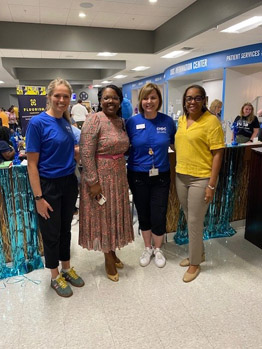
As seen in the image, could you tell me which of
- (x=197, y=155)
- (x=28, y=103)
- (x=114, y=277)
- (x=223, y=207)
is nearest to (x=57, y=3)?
(x=28, y=103)

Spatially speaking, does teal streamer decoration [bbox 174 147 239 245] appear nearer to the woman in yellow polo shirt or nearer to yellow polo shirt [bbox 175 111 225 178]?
the woman in yellow polo shirt

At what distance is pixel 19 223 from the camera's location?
242 cm

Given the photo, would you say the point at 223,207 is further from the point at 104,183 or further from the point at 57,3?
the point at 57,3

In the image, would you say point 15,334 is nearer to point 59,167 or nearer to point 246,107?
point 59,167

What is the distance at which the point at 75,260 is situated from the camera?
106 inches

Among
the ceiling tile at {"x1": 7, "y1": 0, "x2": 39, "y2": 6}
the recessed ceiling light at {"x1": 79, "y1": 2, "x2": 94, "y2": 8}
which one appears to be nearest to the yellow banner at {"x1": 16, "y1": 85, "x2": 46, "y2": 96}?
the ceiling tile at {"x1": 7, "y1": 0, "x2": 39, "y2": 6}

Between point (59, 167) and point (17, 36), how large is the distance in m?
5.15

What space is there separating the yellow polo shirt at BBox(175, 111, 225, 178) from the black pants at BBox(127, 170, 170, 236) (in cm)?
23

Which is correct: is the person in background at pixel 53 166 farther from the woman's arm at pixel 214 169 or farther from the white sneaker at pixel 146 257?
the woman's arm at pixel 214 169

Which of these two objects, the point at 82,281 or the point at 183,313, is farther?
the point at 82,281

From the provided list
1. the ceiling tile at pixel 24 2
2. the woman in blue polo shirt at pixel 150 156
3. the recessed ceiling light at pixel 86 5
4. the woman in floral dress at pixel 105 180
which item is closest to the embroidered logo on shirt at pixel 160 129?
the woman in blue polo shirt at pixel 150 156

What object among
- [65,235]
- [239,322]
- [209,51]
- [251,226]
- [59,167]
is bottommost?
[239,322]

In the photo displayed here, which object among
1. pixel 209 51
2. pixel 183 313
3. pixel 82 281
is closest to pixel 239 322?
pixel 183 313

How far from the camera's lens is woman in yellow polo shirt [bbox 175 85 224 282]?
2057 millimetres
